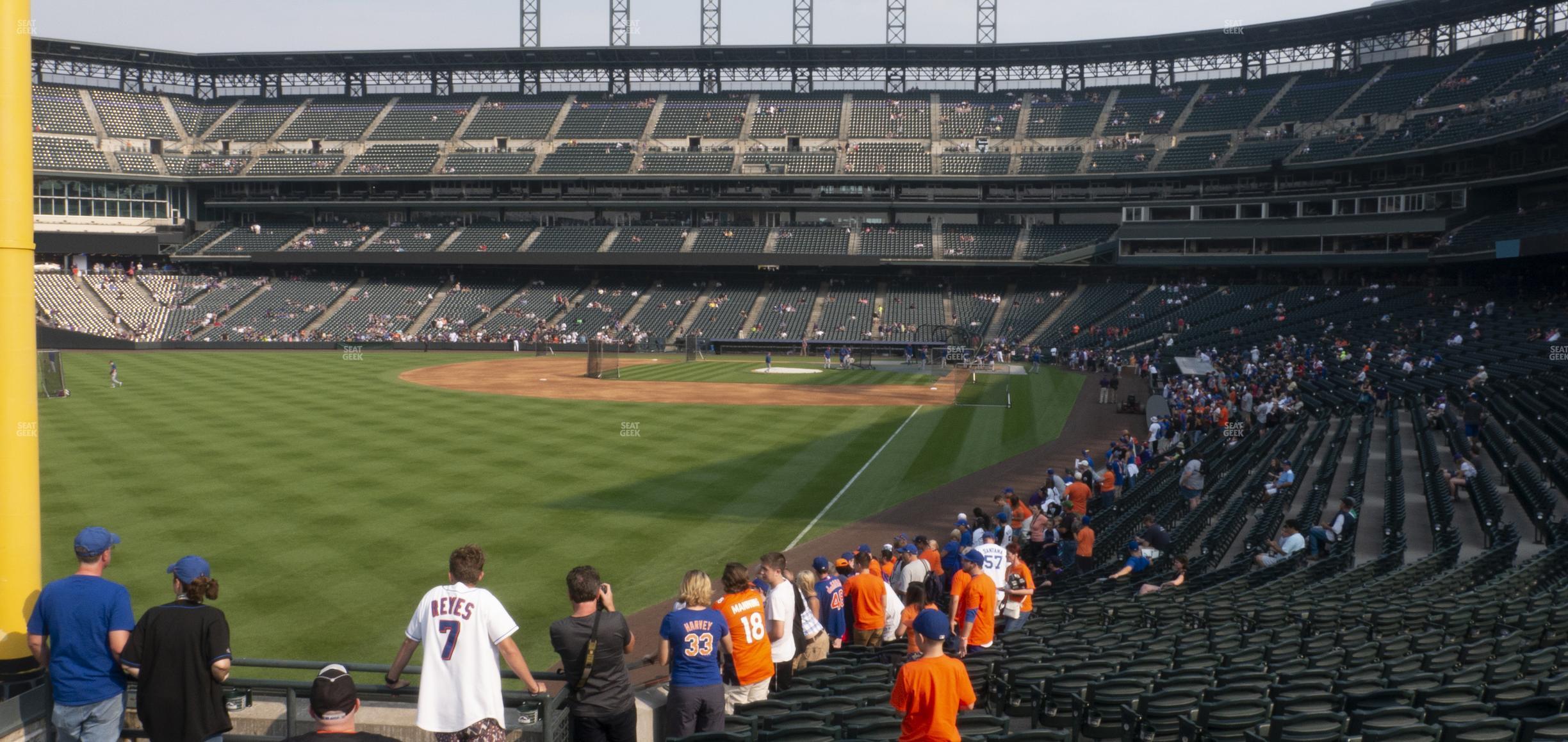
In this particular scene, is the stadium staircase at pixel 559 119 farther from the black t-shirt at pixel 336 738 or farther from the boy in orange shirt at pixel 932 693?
the black t-shirt at pixel 336 738

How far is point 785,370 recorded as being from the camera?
196 feet

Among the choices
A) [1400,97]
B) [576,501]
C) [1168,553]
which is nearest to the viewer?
[1168,553]

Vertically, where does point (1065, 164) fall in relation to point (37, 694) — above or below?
above

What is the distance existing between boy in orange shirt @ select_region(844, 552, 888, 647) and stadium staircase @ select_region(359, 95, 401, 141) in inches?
3428

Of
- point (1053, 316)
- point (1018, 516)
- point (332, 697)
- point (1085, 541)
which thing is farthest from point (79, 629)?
point (1053, 316)

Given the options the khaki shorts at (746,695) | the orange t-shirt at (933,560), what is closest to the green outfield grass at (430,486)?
the orange t-shirt at (933,560)

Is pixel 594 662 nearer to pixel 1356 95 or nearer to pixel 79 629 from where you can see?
pixel 79 629

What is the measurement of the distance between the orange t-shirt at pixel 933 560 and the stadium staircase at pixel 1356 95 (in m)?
67.0

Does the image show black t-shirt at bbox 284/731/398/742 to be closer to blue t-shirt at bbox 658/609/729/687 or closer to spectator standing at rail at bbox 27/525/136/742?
spectator standing at rail at bbox 27/525/136/742

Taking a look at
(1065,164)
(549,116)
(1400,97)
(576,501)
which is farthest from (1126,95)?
(576,501)

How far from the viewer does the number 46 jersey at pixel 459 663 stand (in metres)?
6.52

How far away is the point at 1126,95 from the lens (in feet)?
276

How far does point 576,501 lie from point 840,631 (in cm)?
1368

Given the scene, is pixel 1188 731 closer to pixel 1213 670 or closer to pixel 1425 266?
pixel 1213 670
